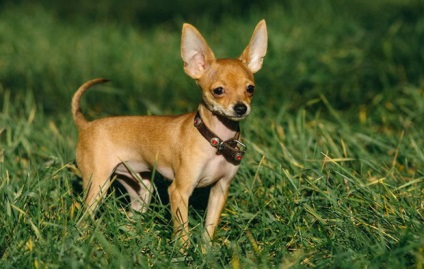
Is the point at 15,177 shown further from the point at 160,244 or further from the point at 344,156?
the point at 344,156

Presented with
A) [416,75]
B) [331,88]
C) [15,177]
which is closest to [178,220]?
[15,177]

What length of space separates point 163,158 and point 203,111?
409 mm

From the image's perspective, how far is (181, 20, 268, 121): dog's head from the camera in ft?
13.0

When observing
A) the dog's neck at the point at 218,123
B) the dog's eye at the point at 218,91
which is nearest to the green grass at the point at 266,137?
the dog's neck at the point at 218,123

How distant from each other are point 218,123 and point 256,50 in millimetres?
604

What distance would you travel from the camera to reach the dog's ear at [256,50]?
172 inches

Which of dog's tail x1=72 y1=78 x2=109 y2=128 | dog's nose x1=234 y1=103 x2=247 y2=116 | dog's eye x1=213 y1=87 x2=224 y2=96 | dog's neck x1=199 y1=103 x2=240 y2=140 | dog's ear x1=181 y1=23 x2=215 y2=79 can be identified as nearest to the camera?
dog's nose x1=234 y1=103 x2=247 y2=116

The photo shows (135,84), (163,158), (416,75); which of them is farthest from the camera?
(135,84)

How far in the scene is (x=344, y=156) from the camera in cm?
502

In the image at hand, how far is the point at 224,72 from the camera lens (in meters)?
4.12

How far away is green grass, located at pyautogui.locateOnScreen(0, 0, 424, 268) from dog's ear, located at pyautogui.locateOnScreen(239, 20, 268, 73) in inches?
28.5

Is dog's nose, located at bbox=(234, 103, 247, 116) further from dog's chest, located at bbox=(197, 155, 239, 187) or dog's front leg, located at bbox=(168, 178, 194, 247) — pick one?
dog's front leg, located at bbox=(168, 178, 194, 247)

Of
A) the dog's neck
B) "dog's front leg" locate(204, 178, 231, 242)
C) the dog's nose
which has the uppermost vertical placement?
the dog's nose

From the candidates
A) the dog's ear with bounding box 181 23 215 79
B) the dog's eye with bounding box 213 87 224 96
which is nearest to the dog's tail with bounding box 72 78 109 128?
the dog's ear with bounding box 181 23 215 79
